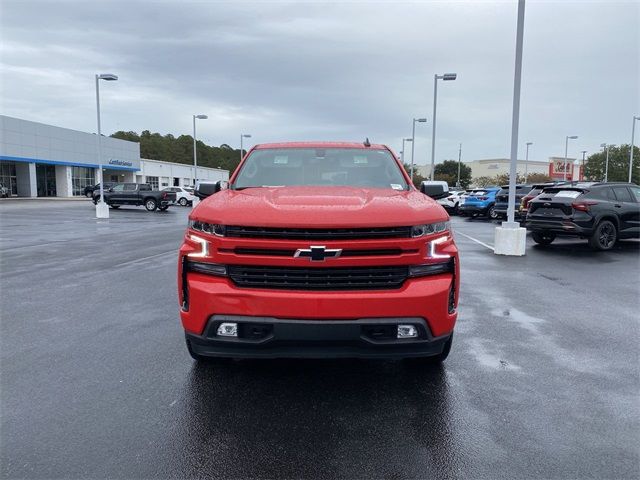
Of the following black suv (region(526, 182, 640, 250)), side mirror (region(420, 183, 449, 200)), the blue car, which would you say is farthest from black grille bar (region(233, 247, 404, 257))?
the blue car

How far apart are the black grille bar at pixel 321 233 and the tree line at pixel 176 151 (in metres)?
116

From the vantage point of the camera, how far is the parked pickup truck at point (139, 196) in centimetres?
3244

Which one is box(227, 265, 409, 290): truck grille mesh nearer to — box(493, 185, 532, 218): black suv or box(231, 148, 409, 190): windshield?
box(231, 148, 409, 190): windshield

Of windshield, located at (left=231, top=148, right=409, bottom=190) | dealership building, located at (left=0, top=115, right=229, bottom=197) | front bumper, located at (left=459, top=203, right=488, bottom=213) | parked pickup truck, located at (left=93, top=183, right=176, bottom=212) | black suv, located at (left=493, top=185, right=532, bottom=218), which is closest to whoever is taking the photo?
windshield, located at (left=231, top=148, right=409, bottom=190)

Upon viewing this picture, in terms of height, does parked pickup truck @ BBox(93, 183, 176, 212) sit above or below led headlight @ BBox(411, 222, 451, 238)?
below

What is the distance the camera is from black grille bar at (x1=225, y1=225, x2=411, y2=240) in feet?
10.6

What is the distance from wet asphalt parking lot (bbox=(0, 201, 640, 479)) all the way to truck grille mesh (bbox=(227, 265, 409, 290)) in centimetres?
88

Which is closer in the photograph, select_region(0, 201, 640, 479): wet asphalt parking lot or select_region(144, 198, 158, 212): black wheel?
select_region(0, 201, 640, 479): wet asphalt parking lot

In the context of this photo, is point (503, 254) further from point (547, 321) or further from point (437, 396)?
point (437, 396)

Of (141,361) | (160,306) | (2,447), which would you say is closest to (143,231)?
(160,306)

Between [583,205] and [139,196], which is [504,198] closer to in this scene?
[583,205]

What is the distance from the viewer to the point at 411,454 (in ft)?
9.34

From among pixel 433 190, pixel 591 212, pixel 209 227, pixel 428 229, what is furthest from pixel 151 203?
pixel 428 229

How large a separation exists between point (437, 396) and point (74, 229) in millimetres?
17294
